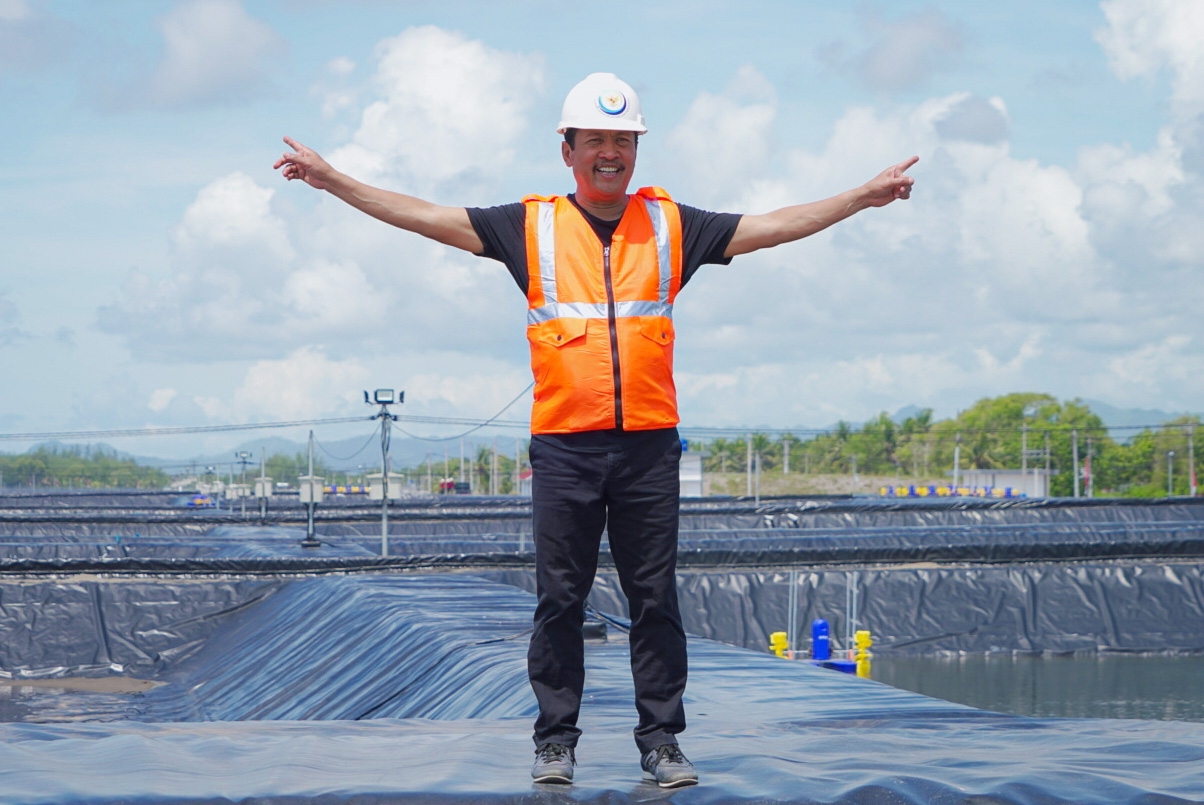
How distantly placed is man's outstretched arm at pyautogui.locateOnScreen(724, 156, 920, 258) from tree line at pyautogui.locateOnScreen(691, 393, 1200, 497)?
109 meters

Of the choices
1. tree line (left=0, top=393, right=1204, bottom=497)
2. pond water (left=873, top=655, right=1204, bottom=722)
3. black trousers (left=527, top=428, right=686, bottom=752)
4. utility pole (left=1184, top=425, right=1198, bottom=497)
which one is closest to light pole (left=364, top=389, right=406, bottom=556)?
pond water (left=873, top=655, right=1204, bottom=722)

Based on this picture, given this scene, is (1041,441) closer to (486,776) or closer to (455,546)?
(455,546)

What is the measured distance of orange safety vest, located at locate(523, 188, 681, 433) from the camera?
4.58 m

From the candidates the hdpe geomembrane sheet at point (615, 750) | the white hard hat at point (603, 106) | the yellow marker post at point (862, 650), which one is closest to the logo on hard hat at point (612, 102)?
the white hard hat at point (603, 106)

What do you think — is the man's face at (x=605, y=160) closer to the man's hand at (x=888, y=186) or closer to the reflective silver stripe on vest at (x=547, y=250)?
the reflective silver stripe on vest at (x=547, y=250)

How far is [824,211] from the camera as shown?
4.83 meters

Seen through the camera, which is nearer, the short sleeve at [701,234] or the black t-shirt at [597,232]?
the black t-shirt at [597,232]

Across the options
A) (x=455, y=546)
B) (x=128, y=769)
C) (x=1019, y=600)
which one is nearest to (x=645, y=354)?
(x=128, y=769)

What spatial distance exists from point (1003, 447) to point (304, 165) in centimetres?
13302

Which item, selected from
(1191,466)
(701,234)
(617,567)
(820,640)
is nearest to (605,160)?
(701,234)

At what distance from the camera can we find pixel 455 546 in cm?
2748

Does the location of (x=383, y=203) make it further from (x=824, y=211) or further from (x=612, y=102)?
(x=824, y=211)

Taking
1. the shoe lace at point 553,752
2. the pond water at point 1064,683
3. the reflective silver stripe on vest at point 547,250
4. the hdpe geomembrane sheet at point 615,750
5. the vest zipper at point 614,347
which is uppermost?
the reflective silver stripe on vest at point 547,250

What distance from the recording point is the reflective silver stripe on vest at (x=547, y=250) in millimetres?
4691
